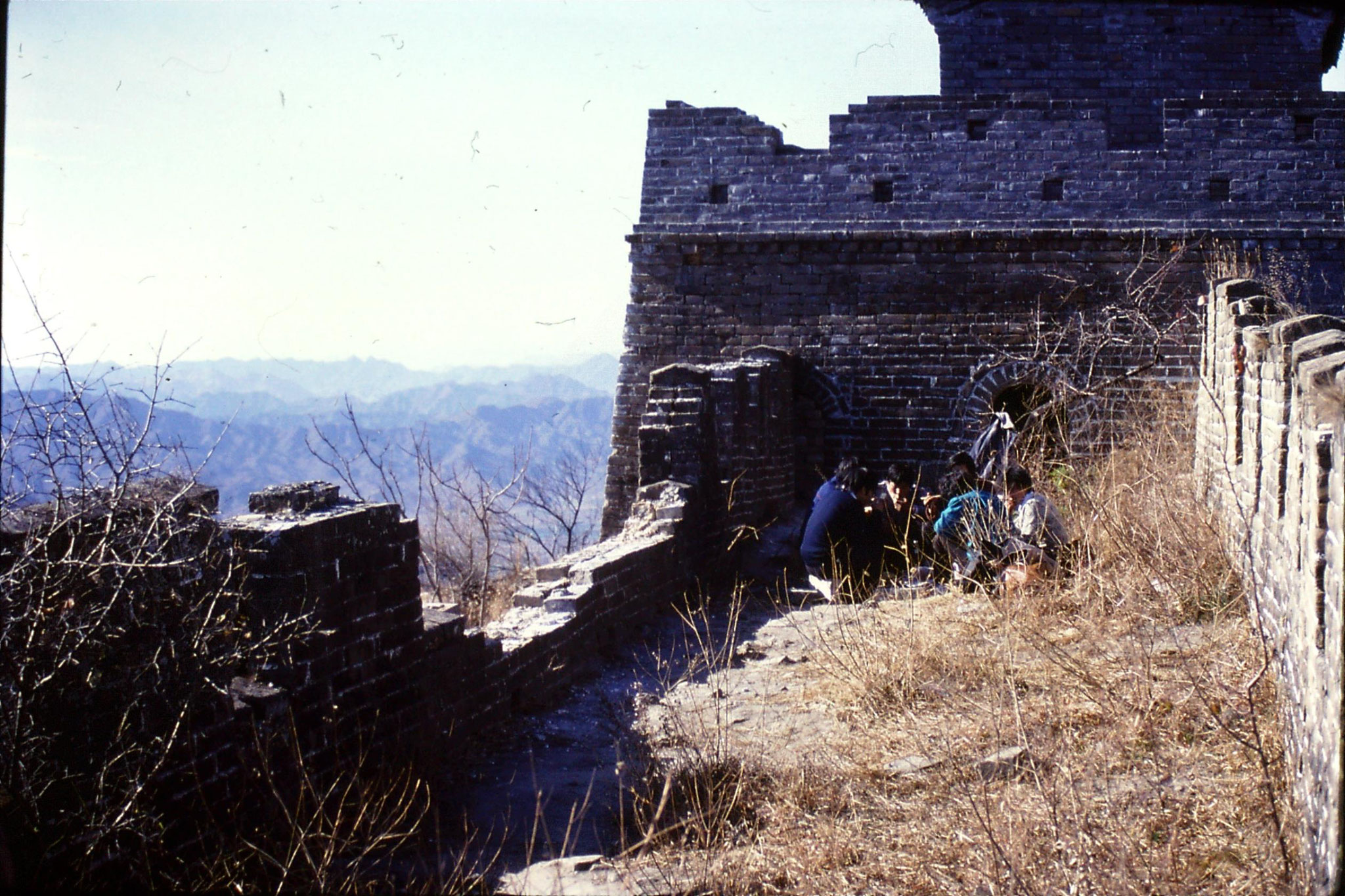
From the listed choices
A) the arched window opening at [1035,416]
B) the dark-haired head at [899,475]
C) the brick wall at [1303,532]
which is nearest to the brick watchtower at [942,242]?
the arched window opening at [1035,416]

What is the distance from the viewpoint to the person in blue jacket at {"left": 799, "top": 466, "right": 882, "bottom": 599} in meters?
7.81

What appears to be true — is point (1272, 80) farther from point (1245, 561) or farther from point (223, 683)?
point (223, 683)

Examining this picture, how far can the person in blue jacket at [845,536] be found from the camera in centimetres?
781

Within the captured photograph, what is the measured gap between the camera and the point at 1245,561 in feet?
16.1

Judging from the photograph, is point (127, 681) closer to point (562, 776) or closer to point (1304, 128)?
point (562, 776)

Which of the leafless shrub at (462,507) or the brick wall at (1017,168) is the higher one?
the brick wall at (1017,168)

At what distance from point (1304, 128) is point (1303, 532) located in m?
9.88

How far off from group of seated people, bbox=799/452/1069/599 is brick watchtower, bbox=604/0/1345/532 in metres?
2.30

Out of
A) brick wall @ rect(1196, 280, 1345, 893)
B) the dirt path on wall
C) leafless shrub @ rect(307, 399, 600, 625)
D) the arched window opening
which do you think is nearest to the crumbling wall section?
the arched window opening

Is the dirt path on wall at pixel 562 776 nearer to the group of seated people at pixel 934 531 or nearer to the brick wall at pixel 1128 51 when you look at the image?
the group of seated people at pixel 934 531

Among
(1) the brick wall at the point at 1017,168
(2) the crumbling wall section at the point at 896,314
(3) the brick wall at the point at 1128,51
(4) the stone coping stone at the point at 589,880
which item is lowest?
(4) the stone coping stone at the point at 589,880

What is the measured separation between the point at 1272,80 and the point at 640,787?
13.9 metres

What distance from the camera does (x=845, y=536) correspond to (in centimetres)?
786

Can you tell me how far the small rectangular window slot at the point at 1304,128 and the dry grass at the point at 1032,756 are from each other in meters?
7.01
